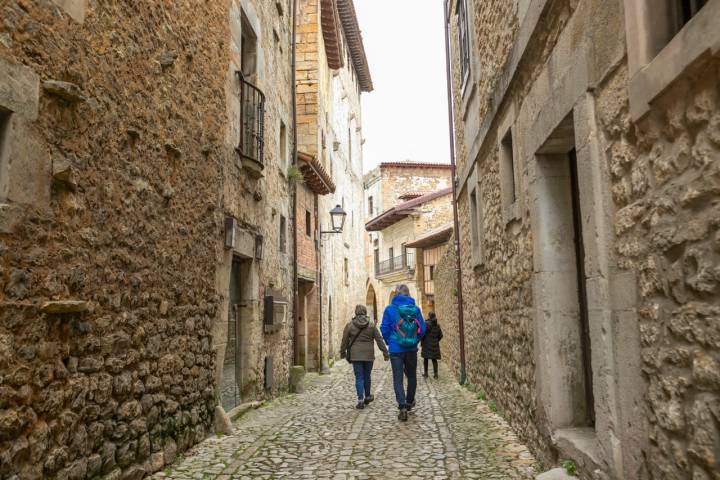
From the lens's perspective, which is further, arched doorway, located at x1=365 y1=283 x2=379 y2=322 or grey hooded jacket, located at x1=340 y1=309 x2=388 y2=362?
arched doorway, located at x1=365 y1=283 x2=379 y2=322

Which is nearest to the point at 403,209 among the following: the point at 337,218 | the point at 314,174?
the point at 337,218

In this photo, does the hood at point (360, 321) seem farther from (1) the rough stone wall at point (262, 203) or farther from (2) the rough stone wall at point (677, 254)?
(2) the rough stone wall at point (677, 254)

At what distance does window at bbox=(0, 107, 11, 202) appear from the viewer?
3.13m

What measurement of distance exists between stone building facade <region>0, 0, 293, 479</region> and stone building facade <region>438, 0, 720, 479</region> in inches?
119

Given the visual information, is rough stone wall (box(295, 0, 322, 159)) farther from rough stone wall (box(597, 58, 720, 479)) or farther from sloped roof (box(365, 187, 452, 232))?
sloped roof (box(365, 187, 452, 232))

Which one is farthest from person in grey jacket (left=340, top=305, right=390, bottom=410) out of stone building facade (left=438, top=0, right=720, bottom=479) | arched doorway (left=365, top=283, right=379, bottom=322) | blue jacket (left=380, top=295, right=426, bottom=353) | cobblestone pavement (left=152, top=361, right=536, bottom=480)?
arched doorway (left=365, top=283, right=379, bottom=322)

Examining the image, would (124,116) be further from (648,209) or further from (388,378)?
(388,378)

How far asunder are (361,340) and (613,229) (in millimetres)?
5647

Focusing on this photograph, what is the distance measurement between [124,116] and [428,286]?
22.6 meters

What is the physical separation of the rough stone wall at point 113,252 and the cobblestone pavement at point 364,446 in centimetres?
50

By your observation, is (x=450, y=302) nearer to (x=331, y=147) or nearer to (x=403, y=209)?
(x=331, y=147)

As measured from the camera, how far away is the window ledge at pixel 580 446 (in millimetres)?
3402

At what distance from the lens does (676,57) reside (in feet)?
7.12

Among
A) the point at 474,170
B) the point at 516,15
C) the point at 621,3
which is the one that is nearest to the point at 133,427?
the point at 621,3
